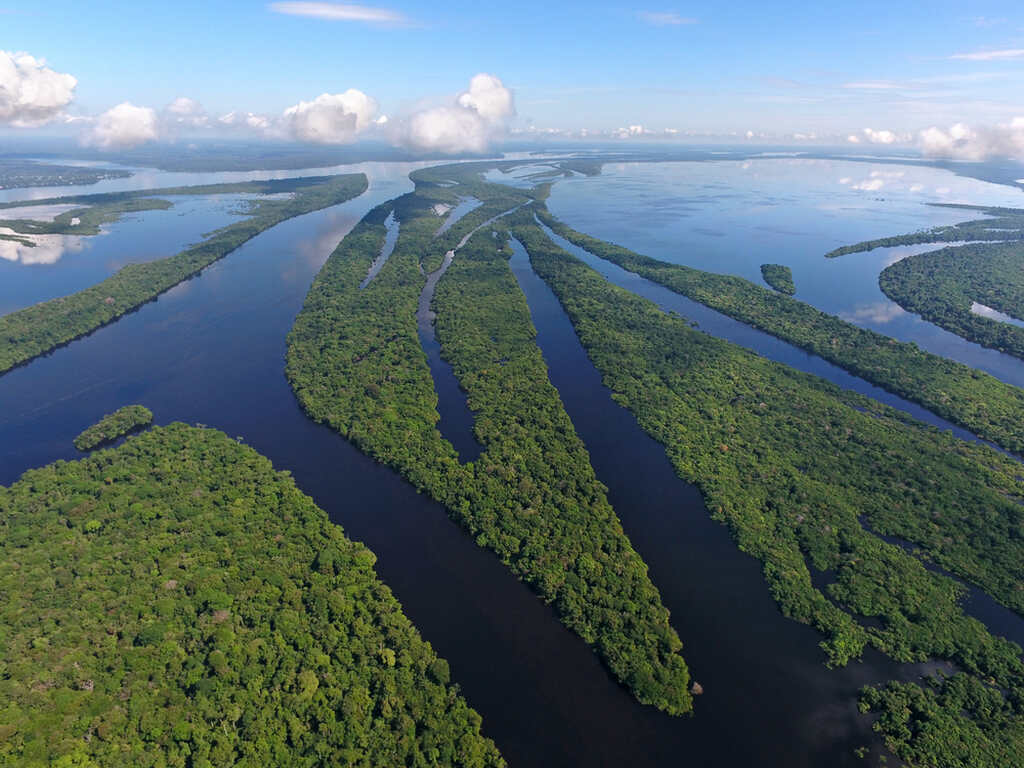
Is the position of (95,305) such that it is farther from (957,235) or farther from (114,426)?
(957,235)

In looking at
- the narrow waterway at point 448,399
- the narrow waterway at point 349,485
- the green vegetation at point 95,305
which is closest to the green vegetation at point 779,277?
the narrow waterway at point 448,399

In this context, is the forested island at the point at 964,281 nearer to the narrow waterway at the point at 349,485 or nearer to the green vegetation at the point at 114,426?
the narrow waterway at the point at 349,485

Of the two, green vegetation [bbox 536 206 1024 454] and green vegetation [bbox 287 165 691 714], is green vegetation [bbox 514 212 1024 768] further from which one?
green vegetation [bbox 287 165 691 714]

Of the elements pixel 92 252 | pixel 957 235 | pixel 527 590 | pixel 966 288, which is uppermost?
pixel 92 252

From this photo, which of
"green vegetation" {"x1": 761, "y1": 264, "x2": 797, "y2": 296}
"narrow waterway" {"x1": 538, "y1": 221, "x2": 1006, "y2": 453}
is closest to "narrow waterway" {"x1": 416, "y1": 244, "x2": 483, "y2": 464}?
"narrow waterway" {"x1": 538, "y1": 221, "x2": 1006, "y2": 453}

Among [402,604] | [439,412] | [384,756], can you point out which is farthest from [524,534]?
[439,412]

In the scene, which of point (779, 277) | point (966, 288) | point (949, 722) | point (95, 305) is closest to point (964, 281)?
point (966, 288)
